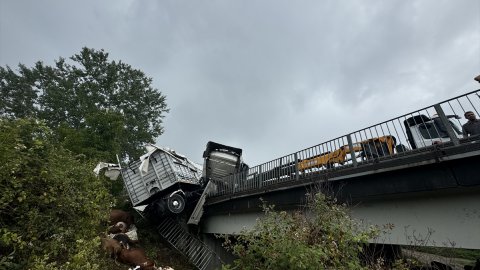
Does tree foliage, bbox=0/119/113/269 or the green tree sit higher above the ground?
the green tree

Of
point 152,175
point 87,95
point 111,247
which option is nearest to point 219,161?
point 152,175

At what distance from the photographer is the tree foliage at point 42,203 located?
5.22m

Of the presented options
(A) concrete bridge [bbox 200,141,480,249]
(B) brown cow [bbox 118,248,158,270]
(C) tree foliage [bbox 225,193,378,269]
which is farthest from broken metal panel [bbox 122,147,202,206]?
(C) tree foliage [bbox 225,193,378,269]

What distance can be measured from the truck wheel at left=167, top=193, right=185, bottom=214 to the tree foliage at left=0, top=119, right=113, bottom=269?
770cm

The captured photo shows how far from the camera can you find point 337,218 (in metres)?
5.32

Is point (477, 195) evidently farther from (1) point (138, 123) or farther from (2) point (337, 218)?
(1) point (138, 123)

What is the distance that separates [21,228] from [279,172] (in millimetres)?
7692

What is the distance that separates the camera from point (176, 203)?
14.9 m

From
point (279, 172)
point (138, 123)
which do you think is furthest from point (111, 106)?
point (279, 172)

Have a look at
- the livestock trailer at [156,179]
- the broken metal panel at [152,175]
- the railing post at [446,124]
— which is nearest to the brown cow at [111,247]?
the livestock trailer at [156,179]

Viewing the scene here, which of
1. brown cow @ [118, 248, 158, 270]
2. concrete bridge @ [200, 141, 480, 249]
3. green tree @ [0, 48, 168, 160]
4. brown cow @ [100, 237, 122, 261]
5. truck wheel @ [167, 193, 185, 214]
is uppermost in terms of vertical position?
green tree @ [0, 48, 168, 160]

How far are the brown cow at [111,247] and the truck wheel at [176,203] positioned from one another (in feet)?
9.37

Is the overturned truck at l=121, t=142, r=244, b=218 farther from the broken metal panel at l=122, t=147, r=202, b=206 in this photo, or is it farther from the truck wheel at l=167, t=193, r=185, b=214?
the truck wheel at l=167, t=193, r=185, b=214

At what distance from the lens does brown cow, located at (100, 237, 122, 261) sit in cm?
1210
